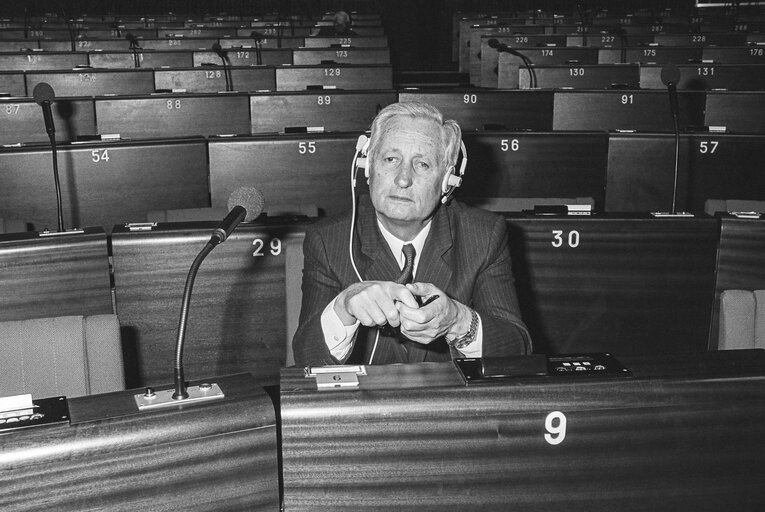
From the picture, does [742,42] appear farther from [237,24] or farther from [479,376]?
[479,376]

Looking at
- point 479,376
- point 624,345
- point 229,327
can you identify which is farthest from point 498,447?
point 624,345

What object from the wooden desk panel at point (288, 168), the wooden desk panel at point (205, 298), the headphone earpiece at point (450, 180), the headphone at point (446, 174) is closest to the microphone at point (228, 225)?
the headphone at point (446, 174)

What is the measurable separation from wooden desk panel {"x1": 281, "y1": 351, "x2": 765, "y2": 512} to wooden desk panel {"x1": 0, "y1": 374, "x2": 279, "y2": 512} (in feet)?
0.12

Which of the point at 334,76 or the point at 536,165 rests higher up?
the point at 334,76

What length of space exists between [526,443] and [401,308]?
17.1 inches

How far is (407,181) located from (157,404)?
888 millimetres

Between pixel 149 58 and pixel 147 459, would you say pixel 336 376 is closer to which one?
pixel 147 459

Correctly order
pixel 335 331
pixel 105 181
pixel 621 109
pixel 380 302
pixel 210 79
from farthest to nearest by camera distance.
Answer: pixel 210 79 → pixel 621 109 → pixel 105 181 → pixel 335 331 → pixel 380 302

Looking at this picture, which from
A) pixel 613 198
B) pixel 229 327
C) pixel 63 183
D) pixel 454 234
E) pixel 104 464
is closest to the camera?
pixel 104 464

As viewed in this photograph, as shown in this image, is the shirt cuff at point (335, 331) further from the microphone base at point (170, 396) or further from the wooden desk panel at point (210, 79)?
the wooden desk panel at point (210, 79)

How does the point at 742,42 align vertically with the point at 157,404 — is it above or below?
above

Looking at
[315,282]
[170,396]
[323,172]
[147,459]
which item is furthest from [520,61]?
[147,459]

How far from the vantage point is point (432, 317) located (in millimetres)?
1378

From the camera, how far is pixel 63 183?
3076mm
